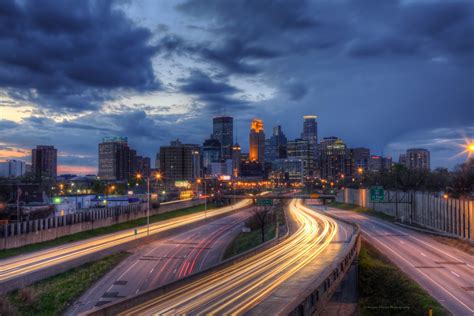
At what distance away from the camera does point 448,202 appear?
68.4 metres

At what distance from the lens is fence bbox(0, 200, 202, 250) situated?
55.5 meters

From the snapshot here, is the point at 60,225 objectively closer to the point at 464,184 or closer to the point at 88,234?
the point at 88,234

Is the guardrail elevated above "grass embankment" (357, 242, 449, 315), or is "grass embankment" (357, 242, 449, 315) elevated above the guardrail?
the guardrail

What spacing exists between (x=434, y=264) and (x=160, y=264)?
109 ft

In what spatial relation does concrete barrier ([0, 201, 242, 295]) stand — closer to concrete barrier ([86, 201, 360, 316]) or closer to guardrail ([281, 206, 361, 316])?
concrete barrier ([86, 201, 360, 316])

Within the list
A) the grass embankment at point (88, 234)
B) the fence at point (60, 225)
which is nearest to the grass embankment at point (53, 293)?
the grass embankment at point (88, 234)

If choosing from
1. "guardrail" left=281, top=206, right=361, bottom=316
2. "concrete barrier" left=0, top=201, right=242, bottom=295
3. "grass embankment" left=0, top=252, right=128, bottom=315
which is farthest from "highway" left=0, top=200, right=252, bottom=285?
"guardrail" left=281, top=206, right=361, bottom=316

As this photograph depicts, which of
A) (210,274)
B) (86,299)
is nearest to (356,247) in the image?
(210,274)

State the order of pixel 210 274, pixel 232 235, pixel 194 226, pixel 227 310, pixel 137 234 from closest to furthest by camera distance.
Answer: pixel 227 310 → pixel 210 274 → pixel 137 234 → pixel 232 235 → pixel 194 226

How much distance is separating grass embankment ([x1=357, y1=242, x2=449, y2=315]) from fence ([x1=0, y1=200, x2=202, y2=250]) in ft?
138

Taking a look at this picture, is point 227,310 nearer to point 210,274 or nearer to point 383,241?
point 210,274

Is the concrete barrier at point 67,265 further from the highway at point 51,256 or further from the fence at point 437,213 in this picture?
the fence at point 437,213

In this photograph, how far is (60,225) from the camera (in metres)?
67.5

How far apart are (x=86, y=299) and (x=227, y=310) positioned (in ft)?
72.8
